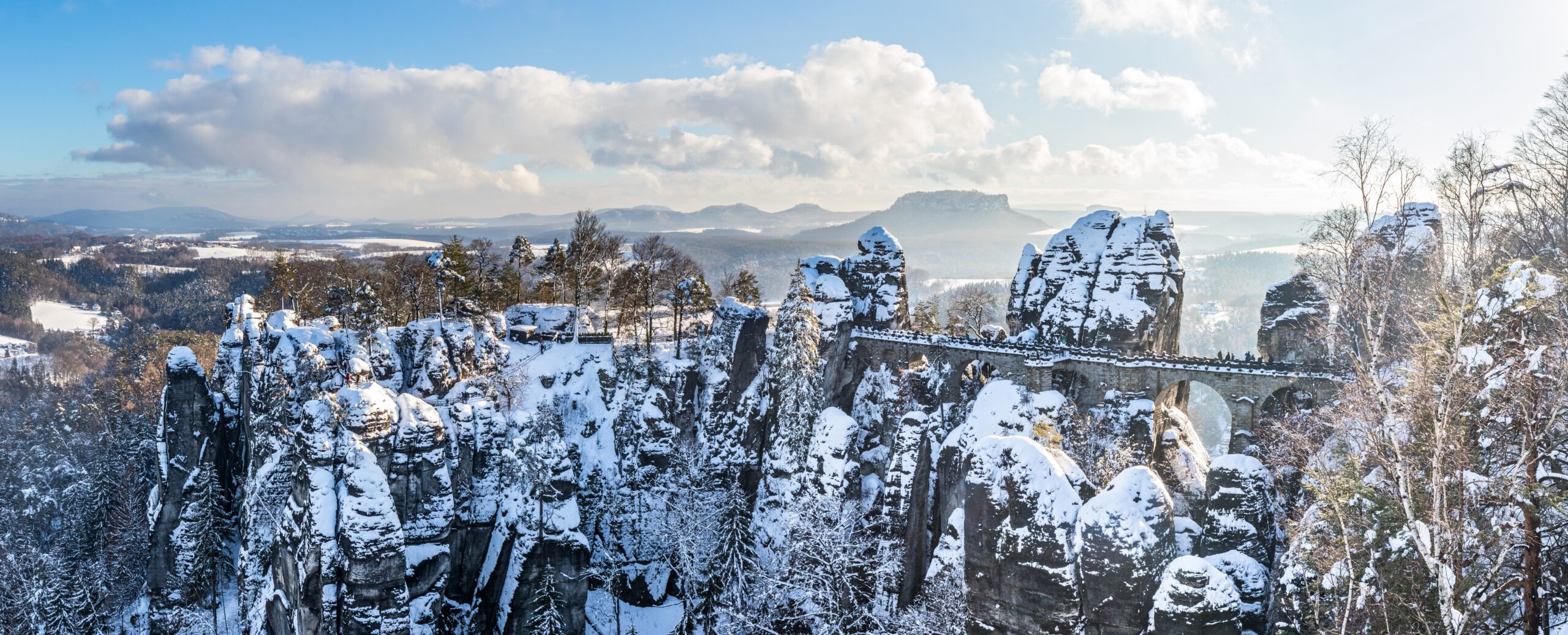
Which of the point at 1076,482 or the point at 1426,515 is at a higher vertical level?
the point at 1426,515

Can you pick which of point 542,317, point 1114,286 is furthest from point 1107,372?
point 542,317

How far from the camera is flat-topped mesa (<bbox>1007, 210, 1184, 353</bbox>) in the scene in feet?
137

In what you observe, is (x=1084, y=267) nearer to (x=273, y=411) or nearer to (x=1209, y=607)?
(x=1209, y=607)

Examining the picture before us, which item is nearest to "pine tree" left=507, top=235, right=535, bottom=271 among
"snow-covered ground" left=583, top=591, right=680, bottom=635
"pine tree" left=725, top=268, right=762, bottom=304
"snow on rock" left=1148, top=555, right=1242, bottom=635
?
"pine tree" left=725, top=268, right=762, bottom=304

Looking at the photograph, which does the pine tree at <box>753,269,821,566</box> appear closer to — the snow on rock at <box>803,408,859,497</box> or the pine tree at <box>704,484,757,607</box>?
the pine tree at <box>704,484,757,607</box>

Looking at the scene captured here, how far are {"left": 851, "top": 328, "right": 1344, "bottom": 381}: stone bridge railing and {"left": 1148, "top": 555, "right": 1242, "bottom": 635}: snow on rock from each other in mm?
20402

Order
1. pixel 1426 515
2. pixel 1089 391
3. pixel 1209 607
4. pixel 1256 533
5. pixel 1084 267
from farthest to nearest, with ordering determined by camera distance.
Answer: pixel 1084 267
pixel 1089 391
pixel 1256 533
pixel 1209 607
pixel 1426 515

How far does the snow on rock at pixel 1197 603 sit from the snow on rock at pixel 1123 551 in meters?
0.91

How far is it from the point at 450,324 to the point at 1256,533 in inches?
1634

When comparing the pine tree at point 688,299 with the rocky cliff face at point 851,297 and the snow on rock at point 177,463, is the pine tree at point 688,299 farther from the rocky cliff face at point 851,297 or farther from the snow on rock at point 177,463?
the snow on rock at point 177,463

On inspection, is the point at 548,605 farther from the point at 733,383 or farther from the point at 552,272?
the point at 552,272

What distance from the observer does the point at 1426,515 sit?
1434cm

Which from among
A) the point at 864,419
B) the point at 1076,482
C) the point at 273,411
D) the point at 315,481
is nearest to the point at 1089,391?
the point at 864,419

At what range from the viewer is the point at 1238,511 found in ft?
74.3
